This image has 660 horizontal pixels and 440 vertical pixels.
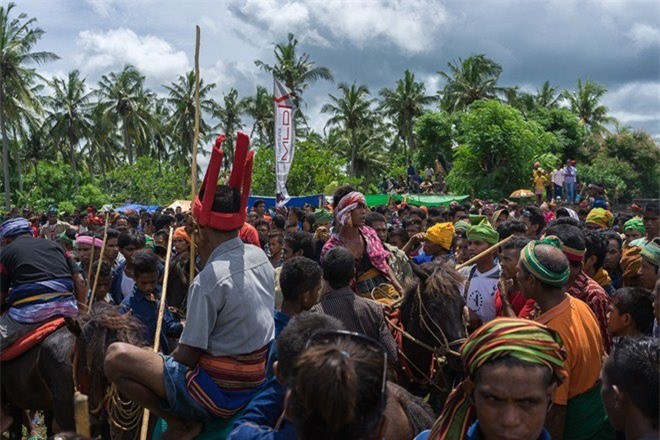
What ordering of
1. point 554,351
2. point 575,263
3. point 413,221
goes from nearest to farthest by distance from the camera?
point 554,351
point 575,263
point 413,221

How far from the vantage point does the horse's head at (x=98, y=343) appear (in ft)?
14.4

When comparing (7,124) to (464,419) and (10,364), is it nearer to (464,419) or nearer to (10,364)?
(10,364)

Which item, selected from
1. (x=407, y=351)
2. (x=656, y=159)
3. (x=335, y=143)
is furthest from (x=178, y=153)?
(x=407, y=351)

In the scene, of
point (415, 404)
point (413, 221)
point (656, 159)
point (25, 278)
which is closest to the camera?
point (415, 404)

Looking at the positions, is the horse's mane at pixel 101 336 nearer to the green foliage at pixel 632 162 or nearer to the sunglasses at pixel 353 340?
the sunglasses at pixel 353 340

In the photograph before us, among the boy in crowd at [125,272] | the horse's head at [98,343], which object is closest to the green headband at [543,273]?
the horse's head at [98,343]

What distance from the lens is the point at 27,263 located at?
18.8ft

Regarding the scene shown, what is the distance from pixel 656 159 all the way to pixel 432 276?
138 ft

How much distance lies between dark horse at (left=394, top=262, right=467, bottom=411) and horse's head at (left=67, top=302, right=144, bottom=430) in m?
2.07

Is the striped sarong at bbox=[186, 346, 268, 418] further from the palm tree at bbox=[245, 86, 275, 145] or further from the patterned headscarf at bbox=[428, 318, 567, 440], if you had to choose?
the palm tree at bbox=[245, 86, 275, 145]

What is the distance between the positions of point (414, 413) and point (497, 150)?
28.8 metres

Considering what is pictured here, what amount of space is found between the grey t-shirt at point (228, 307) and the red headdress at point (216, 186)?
0.42 ft

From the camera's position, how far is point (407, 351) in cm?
508

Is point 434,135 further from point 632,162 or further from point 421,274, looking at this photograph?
point 421,274
